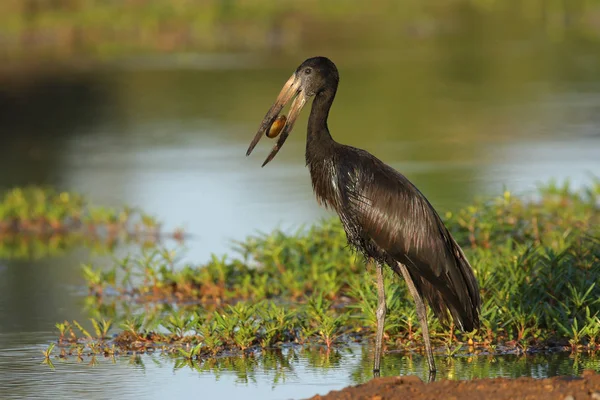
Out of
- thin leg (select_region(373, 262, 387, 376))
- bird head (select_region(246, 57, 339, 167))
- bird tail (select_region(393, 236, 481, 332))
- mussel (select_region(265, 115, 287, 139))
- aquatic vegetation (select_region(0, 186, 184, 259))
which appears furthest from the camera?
aquatic vegetation (select_region(0, 186, 184, 259))

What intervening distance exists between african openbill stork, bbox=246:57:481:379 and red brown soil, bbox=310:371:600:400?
0.90 metres

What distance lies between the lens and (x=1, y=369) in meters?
7.23

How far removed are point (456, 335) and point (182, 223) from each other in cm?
499

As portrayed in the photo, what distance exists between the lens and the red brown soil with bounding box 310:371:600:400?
18.1 feet

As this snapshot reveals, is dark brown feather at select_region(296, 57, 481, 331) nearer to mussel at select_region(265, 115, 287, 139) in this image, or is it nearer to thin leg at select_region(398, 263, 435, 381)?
thin leg at select_region(398, 263, 435, 381)

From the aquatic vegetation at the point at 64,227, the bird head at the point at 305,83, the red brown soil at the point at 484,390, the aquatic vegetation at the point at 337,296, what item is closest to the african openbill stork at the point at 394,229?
the bird head at the point at 305,83

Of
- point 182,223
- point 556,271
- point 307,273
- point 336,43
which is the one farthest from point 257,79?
point 556,271

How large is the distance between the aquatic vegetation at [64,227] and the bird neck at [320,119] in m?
4.35

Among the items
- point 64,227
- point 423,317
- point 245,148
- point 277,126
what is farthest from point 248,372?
point 245,148

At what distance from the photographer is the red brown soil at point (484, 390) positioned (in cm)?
552

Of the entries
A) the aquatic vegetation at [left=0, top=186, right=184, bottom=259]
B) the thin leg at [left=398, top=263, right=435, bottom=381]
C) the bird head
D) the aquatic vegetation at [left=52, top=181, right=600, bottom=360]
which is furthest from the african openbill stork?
the aquatic vegetation at [left=0, top=186, right=184, bottom=259]

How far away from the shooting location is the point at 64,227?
11.6m

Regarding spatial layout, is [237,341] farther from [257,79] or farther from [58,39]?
[58,39]

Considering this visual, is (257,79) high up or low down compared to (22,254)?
up
